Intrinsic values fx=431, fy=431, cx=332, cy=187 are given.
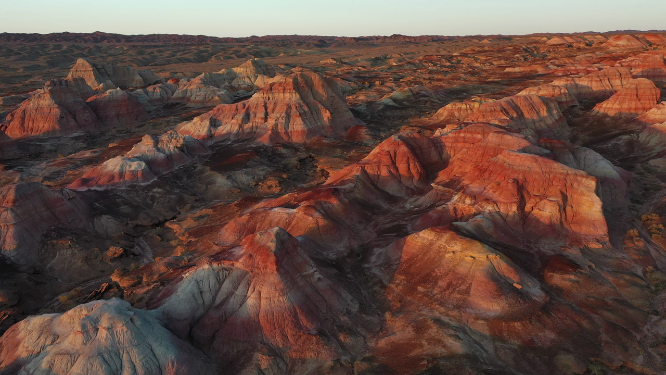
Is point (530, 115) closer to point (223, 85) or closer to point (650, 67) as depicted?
point (650, 67)

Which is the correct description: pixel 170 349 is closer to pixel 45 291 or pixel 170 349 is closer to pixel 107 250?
pixel 45 291

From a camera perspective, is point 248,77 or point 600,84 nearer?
point 600,84

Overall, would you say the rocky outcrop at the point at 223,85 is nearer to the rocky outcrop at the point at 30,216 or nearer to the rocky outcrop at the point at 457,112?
the rocky outcrop at the point at 457,112

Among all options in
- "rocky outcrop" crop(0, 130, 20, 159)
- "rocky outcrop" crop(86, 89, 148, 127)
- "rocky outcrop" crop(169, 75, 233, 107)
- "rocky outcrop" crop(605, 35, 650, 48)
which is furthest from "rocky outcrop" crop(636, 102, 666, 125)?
"rocky outcrop" crop(605, 35, 650, 48)

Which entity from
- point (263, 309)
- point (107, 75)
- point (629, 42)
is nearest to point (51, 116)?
point (107, 75)

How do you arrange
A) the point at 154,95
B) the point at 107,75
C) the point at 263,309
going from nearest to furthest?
the point at 263,309, the point at 154,95, the point at 107,75

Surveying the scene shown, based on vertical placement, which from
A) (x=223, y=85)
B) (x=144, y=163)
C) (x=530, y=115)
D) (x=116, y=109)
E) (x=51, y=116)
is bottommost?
(x=144, y=163)
